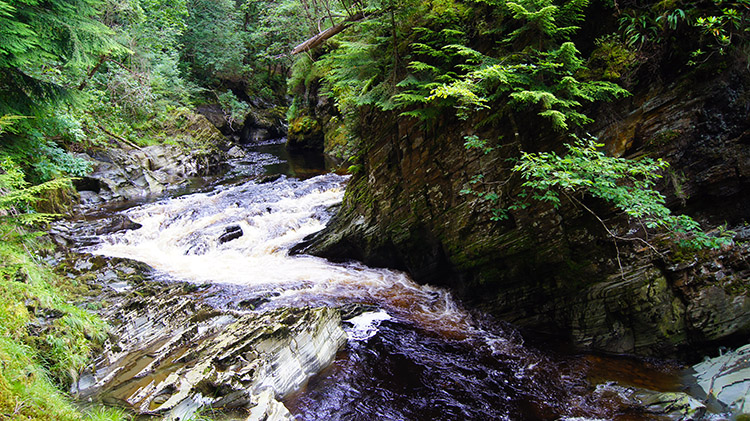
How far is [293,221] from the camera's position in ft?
43.3

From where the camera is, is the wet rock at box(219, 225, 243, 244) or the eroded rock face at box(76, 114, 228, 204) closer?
the wet rock at box(219, 225, 243, 244)

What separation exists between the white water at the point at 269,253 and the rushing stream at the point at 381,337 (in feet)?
0.14

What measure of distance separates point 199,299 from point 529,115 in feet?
27.4

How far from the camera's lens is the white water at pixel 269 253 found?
8.34 m

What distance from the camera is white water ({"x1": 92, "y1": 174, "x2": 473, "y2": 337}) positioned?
834 centimetres

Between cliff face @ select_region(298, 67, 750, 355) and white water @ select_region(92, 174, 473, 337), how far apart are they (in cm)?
118

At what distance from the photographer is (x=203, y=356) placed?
522 centimetres

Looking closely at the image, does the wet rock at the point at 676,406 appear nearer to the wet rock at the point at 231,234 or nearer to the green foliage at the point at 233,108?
the wet rock at the point at 231,234

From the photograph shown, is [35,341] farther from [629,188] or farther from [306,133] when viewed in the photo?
[306,133]

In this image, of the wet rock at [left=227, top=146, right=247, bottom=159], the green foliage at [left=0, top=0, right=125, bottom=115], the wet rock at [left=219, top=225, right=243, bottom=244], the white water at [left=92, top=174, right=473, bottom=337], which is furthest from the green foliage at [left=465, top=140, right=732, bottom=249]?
the wet rock at [left=227, top=146, right=247, bottom=159]

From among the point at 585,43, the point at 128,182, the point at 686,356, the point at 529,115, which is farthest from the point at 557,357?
the point at 128,182

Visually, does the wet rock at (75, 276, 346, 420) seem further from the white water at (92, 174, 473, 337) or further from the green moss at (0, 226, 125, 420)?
the white water at (92, 174, 473, 337)

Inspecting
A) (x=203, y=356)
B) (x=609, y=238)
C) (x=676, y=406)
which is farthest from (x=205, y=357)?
(x=609, y=238)

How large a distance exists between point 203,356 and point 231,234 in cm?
747
